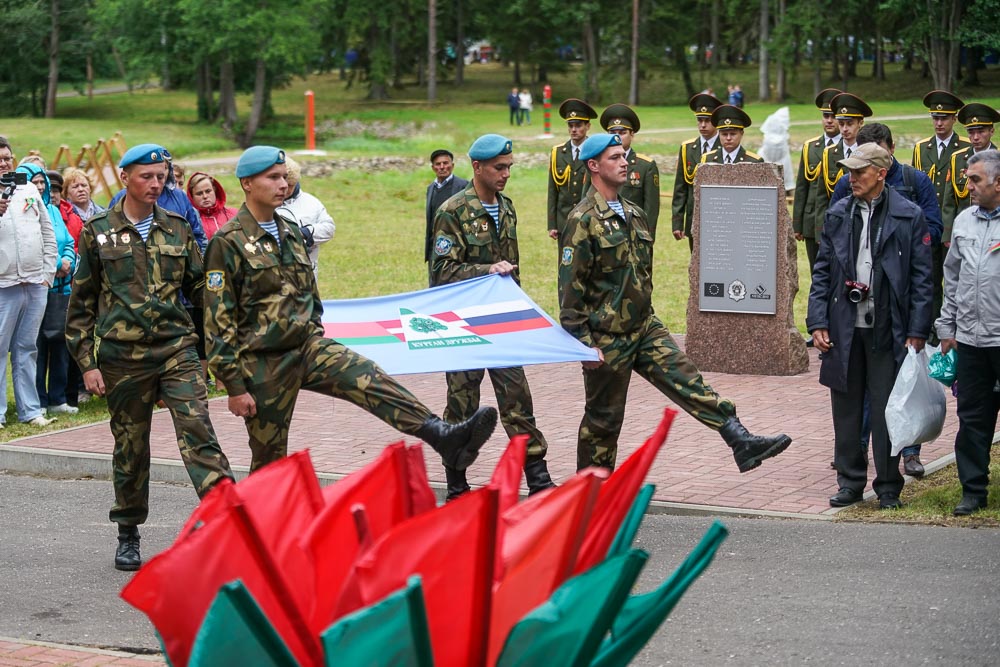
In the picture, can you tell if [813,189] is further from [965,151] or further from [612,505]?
[612,505]

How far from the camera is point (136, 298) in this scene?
712 cm

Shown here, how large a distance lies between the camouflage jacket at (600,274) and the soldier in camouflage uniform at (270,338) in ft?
5.38

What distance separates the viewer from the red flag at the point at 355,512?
7.76ft

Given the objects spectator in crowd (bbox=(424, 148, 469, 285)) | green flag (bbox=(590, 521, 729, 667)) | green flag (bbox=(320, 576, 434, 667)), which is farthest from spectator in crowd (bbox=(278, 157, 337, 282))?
green flag (bbox=(320, 576, 434, 667))

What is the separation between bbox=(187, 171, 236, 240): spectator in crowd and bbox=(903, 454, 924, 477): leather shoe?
607 centimetres

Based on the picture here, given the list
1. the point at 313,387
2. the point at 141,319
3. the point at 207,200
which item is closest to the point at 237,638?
the point at 313,387

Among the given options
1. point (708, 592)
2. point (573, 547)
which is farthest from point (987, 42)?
point (573, 547)

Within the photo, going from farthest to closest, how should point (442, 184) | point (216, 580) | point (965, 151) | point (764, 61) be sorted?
point (764, 61)
point (442, 184)
point (965, 151)
point (216, 580)

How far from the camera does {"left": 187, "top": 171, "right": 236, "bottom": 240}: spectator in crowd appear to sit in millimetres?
12195

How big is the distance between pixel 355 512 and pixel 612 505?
461 mm

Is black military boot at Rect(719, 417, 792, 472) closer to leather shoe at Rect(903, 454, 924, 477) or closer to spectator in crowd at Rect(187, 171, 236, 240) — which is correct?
leather shoe at Rect(903, 454, 924, 477)

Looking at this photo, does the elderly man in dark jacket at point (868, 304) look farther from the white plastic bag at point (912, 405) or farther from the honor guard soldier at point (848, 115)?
the honor guard soldier at point (848, 115)

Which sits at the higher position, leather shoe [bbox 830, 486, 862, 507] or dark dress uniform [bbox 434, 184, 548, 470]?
dark dress uniform [bbox 434, 184, 548, 470]

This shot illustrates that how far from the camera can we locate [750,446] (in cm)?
784
